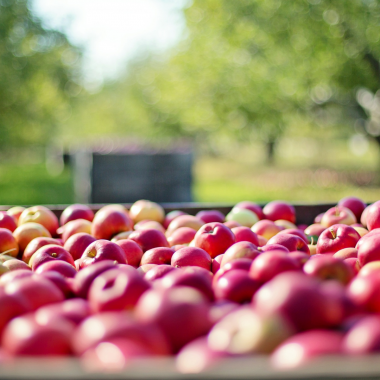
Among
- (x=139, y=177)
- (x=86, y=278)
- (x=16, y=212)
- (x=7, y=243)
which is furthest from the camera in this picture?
(x=139, y=177)

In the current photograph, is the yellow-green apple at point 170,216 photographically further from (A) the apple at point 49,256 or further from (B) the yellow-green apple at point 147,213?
(A) the apple at point 49,256

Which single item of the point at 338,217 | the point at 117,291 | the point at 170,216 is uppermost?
the point at 170,216

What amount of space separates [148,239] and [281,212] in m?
1.23

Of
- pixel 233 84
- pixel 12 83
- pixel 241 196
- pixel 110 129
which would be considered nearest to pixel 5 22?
pixel 12 83

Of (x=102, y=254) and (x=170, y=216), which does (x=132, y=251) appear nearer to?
(x=102, y=254)

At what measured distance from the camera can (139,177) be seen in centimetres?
729

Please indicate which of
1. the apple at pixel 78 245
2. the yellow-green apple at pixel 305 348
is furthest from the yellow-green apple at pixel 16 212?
the yellow-green apple at pixel 305 348

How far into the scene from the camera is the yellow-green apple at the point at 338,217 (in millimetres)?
A: 3033

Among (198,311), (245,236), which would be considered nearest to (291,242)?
(245,236)

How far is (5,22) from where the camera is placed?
594 inches

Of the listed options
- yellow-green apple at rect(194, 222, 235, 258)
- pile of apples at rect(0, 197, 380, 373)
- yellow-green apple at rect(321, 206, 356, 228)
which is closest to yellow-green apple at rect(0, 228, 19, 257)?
pile of apples at rect(0, 197, 380, 373)

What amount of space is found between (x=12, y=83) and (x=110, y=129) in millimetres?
32060

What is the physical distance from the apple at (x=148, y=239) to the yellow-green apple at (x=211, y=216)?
0.73 metres

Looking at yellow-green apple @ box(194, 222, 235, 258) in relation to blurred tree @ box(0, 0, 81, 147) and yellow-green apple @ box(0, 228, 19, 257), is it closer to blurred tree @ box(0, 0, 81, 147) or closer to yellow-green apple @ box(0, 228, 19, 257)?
yellow-green apple @ box(0, 228, 19, 257)
